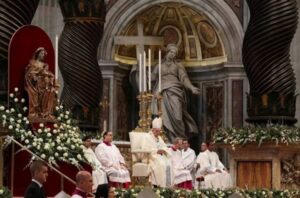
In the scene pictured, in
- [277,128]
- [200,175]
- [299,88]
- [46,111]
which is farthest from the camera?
[299,88]

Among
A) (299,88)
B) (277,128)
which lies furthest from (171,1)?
(277,128)

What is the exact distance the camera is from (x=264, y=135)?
48.0 ft

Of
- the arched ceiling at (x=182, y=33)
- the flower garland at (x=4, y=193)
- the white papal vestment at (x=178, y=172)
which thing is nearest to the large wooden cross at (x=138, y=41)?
the arched ceiling at (x=182, y=33)

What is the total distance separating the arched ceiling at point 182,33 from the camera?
2530 cm

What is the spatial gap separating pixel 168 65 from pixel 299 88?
3341mm

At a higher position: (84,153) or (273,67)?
(273,67)

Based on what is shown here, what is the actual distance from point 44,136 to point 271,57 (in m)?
4.43

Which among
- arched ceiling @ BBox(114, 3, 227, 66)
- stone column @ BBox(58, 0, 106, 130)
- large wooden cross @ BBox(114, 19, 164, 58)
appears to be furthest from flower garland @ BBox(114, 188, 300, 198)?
arched ceiling @ BBox(114, 3, 227, 66)

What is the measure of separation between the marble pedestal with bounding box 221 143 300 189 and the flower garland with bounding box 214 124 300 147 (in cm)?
14

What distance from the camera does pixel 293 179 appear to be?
590 inches

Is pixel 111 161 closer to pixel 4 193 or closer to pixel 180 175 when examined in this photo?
pixel 180 175

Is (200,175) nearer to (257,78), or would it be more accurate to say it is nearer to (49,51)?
(257,78)

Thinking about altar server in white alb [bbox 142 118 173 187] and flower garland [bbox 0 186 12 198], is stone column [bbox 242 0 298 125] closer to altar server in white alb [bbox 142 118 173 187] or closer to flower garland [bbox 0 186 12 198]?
→ altar server in white alb [bbox 142 118 173 187]

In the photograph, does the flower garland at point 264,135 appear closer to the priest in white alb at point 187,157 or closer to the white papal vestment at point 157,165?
the white papal vestment at point 157,165
